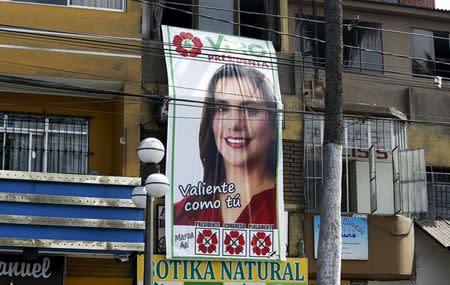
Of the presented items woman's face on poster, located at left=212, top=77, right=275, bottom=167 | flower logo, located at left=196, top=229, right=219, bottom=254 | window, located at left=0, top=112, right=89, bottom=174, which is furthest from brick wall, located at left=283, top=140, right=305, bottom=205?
window, located at left=0, top=112, right=89, bottom=174

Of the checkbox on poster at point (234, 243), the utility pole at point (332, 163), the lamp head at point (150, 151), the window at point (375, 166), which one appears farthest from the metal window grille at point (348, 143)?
the lamp head at point (150, 151)

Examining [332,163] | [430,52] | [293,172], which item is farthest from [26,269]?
[430,52]

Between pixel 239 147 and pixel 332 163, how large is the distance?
380cm

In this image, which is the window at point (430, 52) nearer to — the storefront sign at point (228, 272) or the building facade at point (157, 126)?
the building facade at point (157, 126)

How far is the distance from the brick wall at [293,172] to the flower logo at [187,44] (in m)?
2.81

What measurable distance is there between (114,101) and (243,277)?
4.63 metres

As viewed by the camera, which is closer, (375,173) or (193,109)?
(193,109)

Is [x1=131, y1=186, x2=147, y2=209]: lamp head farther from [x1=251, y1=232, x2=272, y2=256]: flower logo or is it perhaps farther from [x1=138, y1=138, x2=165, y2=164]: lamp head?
[x1=251, y1=232, x2=272, y2=256]: flower logo

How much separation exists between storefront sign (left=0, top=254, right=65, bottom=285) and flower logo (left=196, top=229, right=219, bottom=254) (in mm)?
2719

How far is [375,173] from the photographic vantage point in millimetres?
19875

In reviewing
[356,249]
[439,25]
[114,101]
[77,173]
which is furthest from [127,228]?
[439,25]

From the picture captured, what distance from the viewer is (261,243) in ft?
59.5

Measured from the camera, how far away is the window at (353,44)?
72.8ft

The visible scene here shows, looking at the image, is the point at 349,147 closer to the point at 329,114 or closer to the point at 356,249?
the point at 356,249
